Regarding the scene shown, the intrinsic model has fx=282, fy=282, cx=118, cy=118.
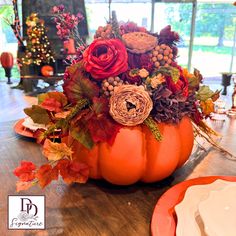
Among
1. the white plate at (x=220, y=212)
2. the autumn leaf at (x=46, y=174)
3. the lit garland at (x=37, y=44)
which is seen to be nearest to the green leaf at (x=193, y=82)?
the white plate at (x=220, y=212)

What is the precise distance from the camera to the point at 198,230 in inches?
18.1

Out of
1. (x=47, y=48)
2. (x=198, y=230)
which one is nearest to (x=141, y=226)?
(x=198, y=230)

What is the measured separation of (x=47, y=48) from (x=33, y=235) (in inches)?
149

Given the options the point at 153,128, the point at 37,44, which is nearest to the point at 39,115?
the point at 153,128

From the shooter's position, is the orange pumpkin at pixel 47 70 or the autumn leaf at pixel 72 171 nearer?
the autumn leaf at pixel 72 171

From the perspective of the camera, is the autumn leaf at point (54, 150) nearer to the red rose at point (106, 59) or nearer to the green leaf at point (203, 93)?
the red rose at point (106, 59)

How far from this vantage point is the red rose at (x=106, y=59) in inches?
22.3

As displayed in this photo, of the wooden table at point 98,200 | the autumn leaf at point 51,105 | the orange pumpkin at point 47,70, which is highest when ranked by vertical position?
the autumn leaf at point 51,105

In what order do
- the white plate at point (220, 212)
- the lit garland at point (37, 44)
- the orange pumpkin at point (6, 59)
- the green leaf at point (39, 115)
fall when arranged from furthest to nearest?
1. the orange pumpkin at point (6, 59)
2. the lit garland at point (37, 44)
3. the green leaf at point (39, 115)
4. the white plate at point (220, 212)

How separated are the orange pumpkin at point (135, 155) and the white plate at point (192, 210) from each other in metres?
0.09

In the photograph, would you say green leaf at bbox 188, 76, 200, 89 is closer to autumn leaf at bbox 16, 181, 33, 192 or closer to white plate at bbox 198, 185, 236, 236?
white plate at bbox 198, 185, 236, 236

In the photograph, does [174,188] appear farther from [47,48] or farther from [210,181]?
[47,48]

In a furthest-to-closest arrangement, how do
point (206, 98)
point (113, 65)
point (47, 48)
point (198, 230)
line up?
point (47, 48) → point (206, 98) → point (113, 65) → point (198, 230)

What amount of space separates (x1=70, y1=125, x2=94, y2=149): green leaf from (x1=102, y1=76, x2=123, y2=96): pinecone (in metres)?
0.09
